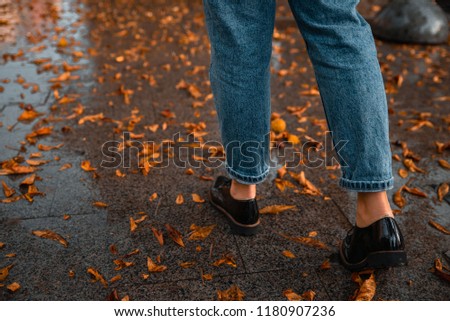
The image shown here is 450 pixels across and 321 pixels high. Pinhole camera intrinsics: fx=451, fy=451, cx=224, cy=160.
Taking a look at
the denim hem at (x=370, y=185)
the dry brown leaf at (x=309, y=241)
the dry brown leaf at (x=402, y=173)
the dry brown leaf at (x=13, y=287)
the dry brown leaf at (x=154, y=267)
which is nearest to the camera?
the denim hem at (x=370, y=185)

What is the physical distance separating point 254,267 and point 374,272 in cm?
47

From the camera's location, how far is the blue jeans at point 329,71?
146cm

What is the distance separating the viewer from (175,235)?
2012 mm

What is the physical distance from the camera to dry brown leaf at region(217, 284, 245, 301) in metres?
1.66

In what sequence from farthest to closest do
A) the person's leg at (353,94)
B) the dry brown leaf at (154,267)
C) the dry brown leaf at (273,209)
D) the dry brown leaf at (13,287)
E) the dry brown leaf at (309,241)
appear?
1. the dry brown leaf at (273,209)
2. the dry brown leaf at (309,241)
3. the dry brown leaf at (154,267)
4. the dry brown leaf at (13,287)
5. the person's leg at (353,94)

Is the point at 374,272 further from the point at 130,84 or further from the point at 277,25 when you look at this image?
the point at 277,25

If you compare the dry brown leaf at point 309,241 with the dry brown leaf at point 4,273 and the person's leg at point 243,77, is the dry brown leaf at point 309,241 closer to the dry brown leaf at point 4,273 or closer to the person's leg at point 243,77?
the person's leg at point 243,77

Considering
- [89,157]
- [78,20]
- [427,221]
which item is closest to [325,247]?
[427,221]

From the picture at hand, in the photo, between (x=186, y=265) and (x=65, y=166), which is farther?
(x=65, y=166)

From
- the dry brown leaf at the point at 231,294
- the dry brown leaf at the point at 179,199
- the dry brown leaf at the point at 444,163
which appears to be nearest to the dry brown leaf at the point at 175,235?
the dry brown leaf at the point at 179,199

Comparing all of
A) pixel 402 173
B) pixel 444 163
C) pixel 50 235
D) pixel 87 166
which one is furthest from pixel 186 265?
A: pixel 444 163

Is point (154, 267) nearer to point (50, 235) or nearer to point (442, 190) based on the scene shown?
point (50, 235)

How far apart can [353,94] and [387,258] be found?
0.61 meters

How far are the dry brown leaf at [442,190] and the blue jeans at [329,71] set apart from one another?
909 millimetres
